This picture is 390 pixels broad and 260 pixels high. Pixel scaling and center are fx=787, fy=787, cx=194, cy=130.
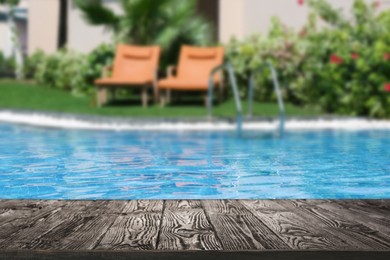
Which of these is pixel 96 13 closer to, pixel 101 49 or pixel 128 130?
pixel 101 49

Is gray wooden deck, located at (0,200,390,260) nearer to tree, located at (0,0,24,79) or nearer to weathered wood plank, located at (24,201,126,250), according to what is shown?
weathered wood plank, located at (24,201,126,250)

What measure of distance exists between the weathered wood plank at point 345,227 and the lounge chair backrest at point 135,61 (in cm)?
1144

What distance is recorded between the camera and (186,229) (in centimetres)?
386

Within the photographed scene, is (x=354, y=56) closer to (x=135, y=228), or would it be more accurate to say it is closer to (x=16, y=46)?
(x=135, y=228)

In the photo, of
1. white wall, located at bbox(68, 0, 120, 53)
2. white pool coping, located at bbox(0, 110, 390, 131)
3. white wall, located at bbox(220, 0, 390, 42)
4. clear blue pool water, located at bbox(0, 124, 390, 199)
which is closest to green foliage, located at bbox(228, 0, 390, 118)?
white pool coping, located at bbox(0, 110, 390, 131)

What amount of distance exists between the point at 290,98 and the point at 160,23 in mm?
3485

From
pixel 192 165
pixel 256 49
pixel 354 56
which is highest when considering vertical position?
pixel 256 49

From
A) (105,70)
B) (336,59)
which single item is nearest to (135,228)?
(336,59)

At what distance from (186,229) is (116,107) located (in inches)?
446

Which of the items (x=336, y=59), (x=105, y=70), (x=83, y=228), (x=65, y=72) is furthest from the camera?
(x=65, y=72)

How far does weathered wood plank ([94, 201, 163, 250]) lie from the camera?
347 cm

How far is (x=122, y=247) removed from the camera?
3426mm

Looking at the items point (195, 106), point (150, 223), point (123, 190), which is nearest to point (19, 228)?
point (150, 223)

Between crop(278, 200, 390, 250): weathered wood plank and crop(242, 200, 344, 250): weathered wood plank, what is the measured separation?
0.06 metres
